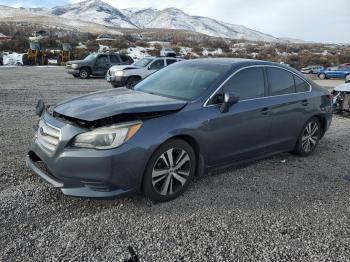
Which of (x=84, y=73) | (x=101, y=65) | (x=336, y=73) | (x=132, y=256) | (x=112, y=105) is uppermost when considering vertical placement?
(x=112, y=105)

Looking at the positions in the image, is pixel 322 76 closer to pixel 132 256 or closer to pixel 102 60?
pixel 102 60

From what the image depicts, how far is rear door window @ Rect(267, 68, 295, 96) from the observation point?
18.0 ft

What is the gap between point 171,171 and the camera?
4.21 metres

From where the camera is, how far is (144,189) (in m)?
4.02

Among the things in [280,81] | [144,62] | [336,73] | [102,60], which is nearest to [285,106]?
[280,81]

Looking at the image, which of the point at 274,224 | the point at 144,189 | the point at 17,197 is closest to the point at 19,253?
the point at 17,197

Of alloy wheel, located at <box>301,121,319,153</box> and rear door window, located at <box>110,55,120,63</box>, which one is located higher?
alloy wheel, located at <box>301,121,319,153</box>

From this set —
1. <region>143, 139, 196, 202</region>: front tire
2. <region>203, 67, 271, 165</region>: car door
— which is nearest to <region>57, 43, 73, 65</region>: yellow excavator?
<region>203, 67, 271, 165</region>: car door

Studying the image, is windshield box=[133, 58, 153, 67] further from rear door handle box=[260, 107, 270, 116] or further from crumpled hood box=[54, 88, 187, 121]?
crumpled hood box=[54, 88, 187, 121]

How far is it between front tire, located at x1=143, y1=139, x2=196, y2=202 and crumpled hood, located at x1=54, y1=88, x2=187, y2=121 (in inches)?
17.6

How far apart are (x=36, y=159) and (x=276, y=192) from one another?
116 inches

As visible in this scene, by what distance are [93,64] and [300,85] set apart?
17288mm

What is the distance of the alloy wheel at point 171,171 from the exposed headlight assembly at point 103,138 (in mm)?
526

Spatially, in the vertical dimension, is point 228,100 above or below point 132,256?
above
